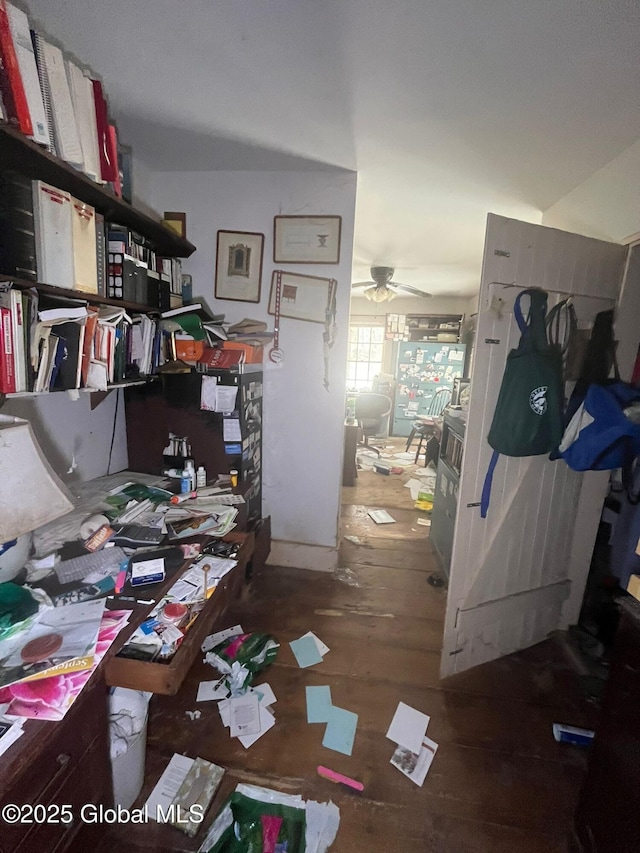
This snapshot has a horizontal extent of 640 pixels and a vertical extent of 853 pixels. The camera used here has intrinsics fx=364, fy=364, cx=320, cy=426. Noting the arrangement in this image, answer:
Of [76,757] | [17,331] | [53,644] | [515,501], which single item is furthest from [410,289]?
[76,757]

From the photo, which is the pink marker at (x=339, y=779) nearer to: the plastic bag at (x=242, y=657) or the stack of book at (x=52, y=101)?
the plastic bag at (x=242, y=657)

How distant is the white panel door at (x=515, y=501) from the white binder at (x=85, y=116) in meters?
1.42

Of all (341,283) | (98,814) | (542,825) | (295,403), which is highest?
(341,283)

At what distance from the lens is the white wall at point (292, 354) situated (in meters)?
2.14

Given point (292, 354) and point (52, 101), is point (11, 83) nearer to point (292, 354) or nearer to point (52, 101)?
point (52, 101)

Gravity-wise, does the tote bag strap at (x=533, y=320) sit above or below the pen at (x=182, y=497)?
above

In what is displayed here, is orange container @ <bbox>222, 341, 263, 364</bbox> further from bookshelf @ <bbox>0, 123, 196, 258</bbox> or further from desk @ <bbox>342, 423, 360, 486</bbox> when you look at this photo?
desk @ <bbox>342, 423, 360, 486</bbox>

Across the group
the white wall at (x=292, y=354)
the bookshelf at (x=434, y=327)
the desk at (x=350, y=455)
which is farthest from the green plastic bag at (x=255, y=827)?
the bookshelf at (x=434, y=327)

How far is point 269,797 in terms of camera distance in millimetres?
1212

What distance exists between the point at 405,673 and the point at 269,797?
79 centimetres

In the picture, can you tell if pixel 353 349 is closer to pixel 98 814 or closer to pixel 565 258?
pixel 565 258

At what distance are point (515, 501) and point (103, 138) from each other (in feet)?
7.09

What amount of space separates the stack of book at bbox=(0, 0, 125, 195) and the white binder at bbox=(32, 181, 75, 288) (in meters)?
0.12

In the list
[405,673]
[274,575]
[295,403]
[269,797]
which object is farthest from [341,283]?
[269,797]
